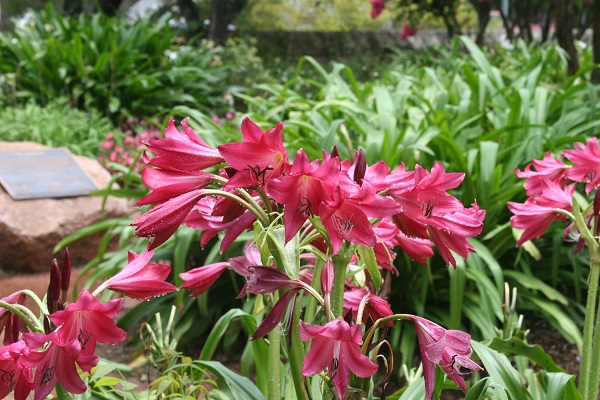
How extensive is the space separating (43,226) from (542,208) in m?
3.96

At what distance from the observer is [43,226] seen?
16.2ft

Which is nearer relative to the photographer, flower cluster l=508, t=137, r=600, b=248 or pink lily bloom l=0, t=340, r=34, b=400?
pink lily bloom l=0, t=340, r=34, b=400

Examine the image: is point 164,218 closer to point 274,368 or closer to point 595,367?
point 274,368

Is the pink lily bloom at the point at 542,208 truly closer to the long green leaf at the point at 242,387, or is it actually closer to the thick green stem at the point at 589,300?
the thick green stem at the point at 589,300

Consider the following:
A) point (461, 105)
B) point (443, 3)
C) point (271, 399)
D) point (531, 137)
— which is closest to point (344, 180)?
point (271, 399)

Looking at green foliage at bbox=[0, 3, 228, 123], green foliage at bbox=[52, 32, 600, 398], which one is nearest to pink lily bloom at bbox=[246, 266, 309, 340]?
green foliage at bbox=[52, 32, 600, 398]

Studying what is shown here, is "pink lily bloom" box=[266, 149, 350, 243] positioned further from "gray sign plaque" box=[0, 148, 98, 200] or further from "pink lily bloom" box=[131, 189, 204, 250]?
"gray sign plaque" box=[0, 148, 98, 200]

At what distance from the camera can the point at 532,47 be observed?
8.54m

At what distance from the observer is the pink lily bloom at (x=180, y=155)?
1.10 metres

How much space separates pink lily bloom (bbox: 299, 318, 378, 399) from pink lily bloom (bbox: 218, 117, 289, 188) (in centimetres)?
20

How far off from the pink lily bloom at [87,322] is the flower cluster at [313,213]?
0.36ft

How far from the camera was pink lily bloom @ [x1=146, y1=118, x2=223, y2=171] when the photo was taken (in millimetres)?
1100

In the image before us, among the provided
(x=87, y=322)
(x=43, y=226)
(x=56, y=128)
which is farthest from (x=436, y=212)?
(x=56, y=128)

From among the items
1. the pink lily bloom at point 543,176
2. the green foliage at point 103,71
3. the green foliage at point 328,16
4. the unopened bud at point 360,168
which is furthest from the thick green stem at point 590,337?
the green foliage at point 328,16
